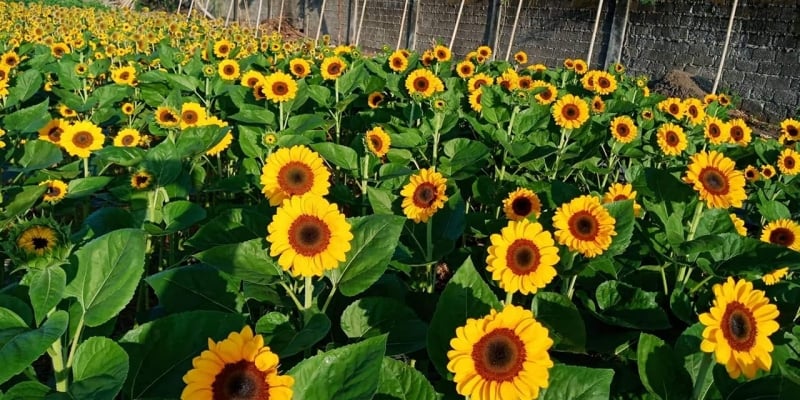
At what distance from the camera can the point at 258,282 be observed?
1.36 metres

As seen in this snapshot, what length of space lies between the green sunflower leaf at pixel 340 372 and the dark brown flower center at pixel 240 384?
9 cm

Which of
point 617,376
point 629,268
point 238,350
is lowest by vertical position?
point 617,376

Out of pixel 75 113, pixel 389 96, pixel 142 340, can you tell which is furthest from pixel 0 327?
pixel 389 96

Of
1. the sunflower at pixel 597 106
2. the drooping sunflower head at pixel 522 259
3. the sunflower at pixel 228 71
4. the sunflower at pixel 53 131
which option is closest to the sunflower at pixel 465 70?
the sunflower at pixel 597 106

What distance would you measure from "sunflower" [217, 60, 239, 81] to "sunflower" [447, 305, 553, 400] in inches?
132

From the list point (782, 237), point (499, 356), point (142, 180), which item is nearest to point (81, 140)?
point (142, 180)

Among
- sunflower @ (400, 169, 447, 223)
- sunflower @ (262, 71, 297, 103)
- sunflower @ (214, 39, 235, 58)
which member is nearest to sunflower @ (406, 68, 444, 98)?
sunflower @ (262, 71, 297, 103)

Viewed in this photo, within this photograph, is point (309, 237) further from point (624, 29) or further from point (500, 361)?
point (624, 29)

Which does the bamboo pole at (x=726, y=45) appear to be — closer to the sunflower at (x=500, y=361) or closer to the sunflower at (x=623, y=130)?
the sunflower at (x=623, y=130)

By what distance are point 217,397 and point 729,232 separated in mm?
1563

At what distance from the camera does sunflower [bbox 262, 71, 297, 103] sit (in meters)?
3.20

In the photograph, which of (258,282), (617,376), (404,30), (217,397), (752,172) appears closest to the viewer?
(217,397)

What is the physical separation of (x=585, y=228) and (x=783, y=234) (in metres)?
1.14

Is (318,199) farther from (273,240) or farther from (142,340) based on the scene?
(142,340)
